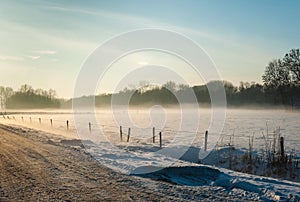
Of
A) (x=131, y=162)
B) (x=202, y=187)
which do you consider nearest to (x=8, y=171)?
(x=131, y=162)

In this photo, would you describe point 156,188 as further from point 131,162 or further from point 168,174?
point 131,162

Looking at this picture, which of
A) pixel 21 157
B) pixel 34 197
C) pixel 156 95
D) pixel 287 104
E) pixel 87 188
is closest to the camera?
pixel 34 197

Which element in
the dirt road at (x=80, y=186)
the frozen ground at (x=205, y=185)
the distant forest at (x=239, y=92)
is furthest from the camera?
the distant forest at (x=239, y=92)

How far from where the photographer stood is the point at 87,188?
27.5 feet

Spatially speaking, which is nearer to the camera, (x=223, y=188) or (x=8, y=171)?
(x=223, y=188)

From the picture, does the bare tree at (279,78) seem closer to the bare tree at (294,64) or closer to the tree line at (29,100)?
the bare tree at (294,64)

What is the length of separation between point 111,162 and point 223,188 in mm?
5492

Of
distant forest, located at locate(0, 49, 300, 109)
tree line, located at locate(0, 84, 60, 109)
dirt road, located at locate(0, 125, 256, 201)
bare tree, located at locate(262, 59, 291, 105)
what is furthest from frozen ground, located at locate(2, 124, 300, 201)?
tree line, located at locate(0, 84, 60, 109)

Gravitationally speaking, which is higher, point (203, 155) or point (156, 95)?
point (156, 95)

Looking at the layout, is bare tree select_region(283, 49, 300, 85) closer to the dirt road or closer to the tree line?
the dirt road

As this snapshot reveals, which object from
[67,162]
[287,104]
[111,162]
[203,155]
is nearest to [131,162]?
[111,162]

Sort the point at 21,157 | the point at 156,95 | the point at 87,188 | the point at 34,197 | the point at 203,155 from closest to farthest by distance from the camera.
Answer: the point at 34,197 < the point at 87,188 < the point at 21,157 < the point at 203,155 < the point at 156,95

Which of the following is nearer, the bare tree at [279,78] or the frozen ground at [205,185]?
the frozen ground at [205,185]

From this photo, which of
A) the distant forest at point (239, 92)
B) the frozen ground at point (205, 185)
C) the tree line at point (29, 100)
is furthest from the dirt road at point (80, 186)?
the tree line at point (29, 100)
